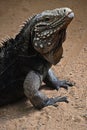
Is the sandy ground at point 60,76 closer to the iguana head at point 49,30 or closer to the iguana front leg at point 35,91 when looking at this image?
the iguana front leg at point 35,91

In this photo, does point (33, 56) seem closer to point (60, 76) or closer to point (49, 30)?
point (49, 30)

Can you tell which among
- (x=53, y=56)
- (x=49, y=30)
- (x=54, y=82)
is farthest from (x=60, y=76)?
(x=49, y=30)

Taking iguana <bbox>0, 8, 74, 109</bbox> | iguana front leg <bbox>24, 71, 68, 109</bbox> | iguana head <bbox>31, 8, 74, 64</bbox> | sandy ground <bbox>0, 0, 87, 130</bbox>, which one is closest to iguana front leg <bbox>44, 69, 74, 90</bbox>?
sandy ground <bbox>0, 0, 87, 130</bbox>

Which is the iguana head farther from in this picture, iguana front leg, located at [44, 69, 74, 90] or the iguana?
iguana front leg, located at [44, 69, 74, 90]

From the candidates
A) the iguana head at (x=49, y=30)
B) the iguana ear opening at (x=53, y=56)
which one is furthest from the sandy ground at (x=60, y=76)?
the iguana head at (x=49, y=30)

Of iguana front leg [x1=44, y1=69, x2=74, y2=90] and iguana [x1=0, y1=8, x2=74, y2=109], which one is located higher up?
iguana [x1=0, y1=8, x2=74, y2=109]
